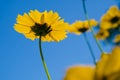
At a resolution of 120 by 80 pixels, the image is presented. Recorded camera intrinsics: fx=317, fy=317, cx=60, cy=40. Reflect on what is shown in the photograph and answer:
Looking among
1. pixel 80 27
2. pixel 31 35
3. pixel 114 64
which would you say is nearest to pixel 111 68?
pixel 114 64

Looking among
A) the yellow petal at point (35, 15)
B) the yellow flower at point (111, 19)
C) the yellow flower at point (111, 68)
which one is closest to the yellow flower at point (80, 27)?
the yellow flower at point (111, 19)

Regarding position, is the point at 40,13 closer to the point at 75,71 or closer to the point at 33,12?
the point at 33,12

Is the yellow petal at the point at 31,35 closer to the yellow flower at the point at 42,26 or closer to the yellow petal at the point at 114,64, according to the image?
the yellow flower at the point at 42,26

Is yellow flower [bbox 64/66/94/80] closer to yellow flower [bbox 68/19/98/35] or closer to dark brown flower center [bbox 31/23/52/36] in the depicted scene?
dark brown flower center [bbox 31/23/52/36]

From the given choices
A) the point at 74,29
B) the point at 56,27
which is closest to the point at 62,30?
the point at 56,27

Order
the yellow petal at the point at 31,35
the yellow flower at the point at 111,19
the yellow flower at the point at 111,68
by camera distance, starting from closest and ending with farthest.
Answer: the yellow flower at the point at 111,68
the yellow petal at the point at 31,35
the yellow flower at the point at 111,19

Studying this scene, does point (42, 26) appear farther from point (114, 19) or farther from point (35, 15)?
point (114, 19)
